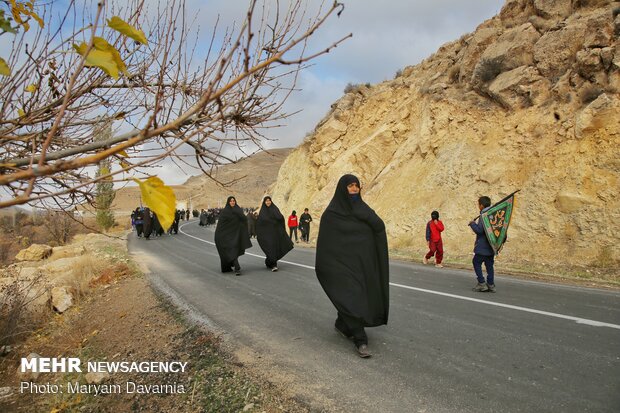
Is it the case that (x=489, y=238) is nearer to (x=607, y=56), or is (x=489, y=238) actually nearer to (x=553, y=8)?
(x=607, y=56)

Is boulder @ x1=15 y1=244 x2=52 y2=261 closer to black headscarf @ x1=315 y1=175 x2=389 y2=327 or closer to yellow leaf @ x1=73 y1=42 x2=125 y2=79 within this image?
black headscarf @ x1=315 y1=175 x2=389 y2=327

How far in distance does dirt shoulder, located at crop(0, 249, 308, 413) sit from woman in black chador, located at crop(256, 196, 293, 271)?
400cm

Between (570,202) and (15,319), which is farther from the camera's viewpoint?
(570,202)

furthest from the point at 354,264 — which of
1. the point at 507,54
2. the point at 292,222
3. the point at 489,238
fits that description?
the point at 292,222

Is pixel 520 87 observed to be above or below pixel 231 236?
above

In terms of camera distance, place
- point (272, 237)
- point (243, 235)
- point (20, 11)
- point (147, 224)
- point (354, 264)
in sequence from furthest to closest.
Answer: point (147, 224) < point (272, 237) < point (243, 235) < point (354, 264) < point (20, 11)

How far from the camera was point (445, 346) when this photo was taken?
4656 millimetres

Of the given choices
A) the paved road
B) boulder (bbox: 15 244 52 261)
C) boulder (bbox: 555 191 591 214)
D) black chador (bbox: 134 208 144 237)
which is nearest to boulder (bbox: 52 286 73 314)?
the paved road

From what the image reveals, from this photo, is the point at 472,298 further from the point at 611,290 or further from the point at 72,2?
the point at 72,2

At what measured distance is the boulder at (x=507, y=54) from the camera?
16781 millimetres

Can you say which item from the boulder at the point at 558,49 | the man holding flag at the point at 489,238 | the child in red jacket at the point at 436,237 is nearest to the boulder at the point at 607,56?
the boulder at the point at 558,49

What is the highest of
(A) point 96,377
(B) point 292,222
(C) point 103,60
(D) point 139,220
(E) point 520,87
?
(E) point 520,87

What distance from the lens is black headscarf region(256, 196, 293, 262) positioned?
36.4 ft

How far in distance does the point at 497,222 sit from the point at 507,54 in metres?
12.5
